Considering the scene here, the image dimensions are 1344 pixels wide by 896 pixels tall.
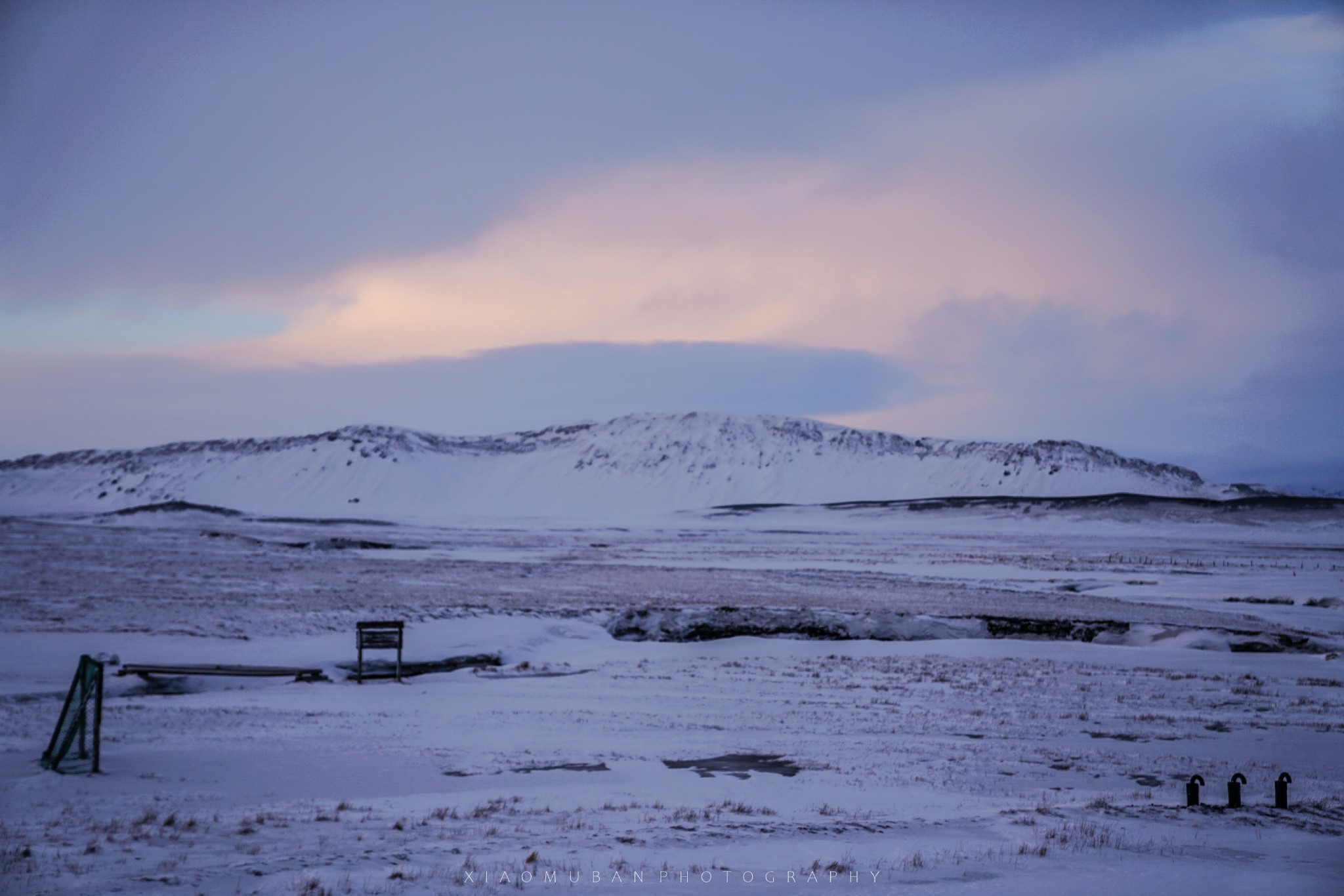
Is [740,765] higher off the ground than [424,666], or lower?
higher

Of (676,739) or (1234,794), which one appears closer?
(1234,794)

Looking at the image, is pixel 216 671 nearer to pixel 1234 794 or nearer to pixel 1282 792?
pixel 1234 794

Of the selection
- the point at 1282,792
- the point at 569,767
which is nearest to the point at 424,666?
the point at 569,767

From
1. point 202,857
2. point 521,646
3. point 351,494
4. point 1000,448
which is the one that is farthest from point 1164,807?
point 1000,448

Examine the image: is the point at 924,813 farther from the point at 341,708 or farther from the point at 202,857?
the point at 341,708

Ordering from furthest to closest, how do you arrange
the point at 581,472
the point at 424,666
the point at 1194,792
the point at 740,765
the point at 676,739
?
the point at 581,472
the point at 424,666
the point at 676,739
the point at 740,765
the point at 1194,792

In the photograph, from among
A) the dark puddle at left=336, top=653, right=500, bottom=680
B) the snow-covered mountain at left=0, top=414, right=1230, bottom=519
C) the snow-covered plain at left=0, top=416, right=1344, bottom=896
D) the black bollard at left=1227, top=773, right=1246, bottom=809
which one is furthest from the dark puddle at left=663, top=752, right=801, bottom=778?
the snow-covered mountain at left=0, top=414, right=1230, bottom=519

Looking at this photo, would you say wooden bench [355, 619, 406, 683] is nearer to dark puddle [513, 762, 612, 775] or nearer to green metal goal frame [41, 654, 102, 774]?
dark puddle [513, 762, 612, 775]

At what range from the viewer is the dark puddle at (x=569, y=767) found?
11.3 m

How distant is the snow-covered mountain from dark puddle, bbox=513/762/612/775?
117 meters

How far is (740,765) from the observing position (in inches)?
469

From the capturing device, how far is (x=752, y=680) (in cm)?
1922

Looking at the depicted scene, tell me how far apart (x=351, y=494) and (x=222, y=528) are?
6186 cm

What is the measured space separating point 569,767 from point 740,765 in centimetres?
203
